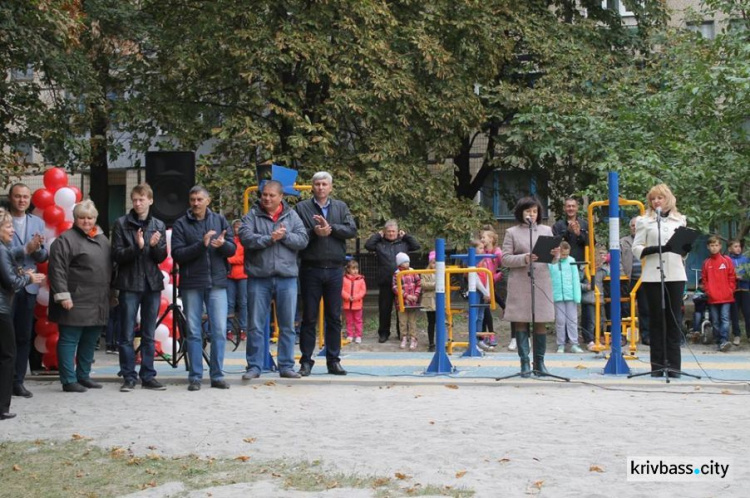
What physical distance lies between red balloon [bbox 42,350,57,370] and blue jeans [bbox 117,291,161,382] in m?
1.64

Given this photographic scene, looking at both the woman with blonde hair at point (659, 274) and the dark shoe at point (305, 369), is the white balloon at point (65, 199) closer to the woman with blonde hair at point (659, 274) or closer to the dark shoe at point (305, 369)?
the dark shoe at point (305, 369)

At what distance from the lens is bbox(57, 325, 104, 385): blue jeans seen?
1093cm

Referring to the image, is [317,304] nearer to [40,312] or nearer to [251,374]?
[251,374]

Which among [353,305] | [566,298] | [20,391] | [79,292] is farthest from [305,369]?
[353,305]

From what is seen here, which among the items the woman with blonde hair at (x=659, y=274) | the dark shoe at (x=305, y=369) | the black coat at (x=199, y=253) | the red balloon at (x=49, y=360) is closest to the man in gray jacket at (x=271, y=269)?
the dark shoe at (x=305, y=369)

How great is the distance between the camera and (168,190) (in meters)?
13.0

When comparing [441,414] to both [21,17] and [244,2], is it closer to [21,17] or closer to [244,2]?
[21,17]

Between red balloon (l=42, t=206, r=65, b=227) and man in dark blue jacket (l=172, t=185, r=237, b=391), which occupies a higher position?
red balloon (l=42, t=206, r=65, b=227)

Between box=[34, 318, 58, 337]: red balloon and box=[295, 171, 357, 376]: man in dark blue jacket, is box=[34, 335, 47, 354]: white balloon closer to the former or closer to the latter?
box=[34, 318, 58, 337]: red balloon

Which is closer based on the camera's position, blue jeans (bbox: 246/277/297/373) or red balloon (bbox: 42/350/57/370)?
blue jeans (bbox: 246/277/297/373)

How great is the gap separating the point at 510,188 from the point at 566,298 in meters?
16.1

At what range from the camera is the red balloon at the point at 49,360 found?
12.5 m

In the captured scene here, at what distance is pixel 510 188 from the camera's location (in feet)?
101

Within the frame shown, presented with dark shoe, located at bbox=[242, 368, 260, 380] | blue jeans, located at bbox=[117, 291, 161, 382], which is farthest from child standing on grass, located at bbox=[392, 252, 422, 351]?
blue jeans, located at bbox=[117, 291, 161, 382]
